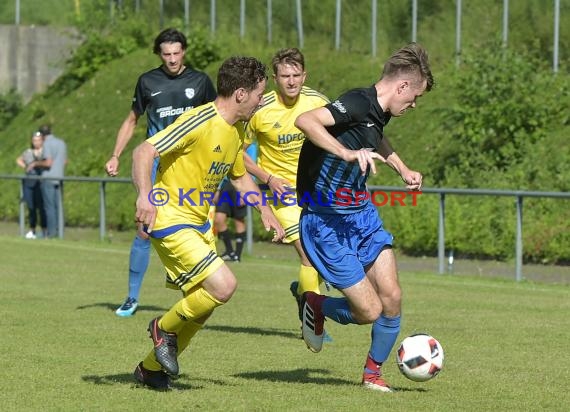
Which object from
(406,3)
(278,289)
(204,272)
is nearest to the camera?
(204,272)

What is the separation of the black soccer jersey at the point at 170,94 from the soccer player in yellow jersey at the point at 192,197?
123 inches

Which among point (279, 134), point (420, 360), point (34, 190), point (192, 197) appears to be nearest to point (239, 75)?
point (192, 197)

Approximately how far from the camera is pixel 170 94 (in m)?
11.5

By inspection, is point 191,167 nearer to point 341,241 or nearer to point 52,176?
point 341,241

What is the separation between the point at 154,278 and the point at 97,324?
478 cm

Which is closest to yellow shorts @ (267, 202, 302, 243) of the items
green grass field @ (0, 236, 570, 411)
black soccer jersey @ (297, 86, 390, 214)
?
green grass field @ (0, 236, 570, 411)

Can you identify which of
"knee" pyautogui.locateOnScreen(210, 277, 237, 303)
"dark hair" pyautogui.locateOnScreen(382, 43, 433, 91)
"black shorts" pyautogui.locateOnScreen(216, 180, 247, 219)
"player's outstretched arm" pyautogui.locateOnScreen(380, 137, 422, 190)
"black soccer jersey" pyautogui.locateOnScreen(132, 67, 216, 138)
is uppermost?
"dark hair" pyautogui.locateOnScreen(382, 43, 433, 91)

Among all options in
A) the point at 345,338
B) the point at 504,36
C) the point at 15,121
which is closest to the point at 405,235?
the point at 504,36

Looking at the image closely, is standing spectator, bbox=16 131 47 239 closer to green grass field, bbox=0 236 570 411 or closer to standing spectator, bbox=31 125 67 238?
standing spectator, bbox=31 125 67 238

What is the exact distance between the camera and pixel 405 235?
762 inches

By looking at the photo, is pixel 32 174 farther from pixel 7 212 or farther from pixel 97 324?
pixel 97 324

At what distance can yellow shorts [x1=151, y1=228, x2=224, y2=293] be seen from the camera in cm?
806

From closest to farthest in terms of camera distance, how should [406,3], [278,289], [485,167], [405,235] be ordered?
[278,289] < [405,235] < [485,167] < [406,3]

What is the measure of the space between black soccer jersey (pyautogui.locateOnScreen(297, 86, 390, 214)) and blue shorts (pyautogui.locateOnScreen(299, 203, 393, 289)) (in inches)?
2.4
